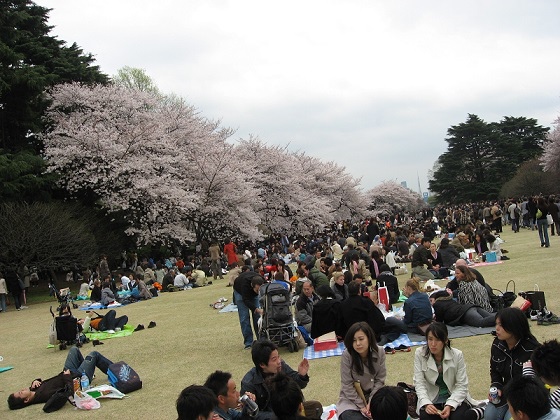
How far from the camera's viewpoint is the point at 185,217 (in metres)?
31.6

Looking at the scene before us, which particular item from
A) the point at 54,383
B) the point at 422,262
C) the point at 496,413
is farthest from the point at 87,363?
the point at 422,262

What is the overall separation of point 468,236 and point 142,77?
37.1m

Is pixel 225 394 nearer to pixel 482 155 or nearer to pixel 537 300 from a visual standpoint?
pixel 537 300

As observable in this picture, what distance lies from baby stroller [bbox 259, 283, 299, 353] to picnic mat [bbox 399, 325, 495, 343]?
6.32 ft

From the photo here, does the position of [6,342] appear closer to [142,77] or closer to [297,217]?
[297,217]

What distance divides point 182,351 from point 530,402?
25.3ft

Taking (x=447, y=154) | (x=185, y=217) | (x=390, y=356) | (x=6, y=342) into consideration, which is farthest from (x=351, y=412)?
(x=447, y=154)

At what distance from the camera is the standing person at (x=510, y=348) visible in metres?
4.74

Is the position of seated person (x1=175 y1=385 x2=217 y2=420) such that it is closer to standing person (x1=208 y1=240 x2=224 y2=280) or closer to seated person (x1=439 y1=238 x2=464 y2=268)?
seated person (x1=439 y1=238 x2=464 y2=268)

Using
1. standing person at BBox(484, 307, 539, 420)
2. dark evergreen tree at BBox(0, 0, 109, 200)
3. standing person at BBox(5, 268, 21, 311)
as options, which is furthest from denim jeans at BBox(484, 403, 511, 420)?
dark evergreen tree at BBox(0, 0, 109, 200)

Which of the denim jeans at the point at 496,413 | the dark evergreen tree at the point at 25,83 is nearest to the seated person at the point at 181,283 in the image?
the dark evergreen tree at the point at 25,83

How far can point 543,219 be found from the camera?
Answer: 17047 millimetres

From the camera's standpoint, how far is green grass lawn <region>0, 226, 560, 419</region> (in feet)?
23.3

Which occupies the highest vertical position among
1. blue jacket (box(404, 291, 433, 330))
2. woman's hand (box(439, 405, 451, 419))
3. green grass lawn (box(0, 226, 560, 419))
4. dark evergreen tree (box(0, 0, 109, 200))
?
dark evergreen tree (box(0, 0, 109, 200))
